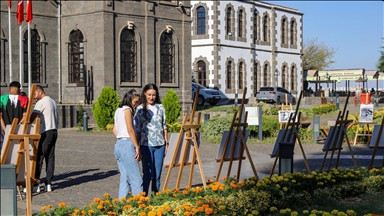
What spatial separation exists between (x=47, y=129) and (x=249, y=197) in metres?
4.43

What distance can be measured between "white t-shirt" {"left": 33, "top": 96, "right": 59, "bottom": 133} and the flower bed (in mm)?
2569

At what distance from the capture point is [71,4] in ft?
96.5

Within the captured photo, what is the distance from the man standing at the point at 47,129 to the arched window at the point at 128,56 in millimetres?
17898

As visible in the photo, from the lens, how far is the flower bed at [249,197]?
738 cm

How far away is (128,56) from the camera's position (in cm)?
2939

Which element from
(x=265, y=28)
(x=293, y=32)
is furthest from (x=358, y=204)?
(x=293, y=32)

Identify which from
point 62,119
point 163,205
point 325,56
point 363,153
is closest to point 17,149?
point 163,205

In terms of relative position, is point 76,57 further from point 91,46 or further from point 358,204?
point 358,204

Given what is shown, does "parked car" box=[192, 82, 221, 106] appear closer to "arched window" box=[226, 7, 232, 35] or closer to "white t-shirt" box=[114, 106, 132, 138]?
"arched window" box=[226, 7, 232, 35]

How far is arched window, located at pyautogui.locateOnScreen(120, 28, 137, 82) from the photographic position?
29203mm

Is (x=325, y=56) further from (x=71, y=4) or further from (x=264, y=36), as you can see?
(x=71, y=4)

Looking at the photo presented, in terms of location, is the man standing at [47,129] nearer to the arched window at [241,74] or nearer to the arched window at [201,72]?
the arched window at [201,72]

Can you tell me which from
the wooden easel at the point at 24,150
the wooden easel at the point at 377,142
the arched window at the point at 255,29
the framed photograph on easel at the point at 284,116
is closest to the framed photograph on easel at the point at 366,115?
the framed photograph on easel at the point at 284,116

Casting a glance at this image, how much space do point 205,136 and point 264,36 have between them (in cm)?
3401
